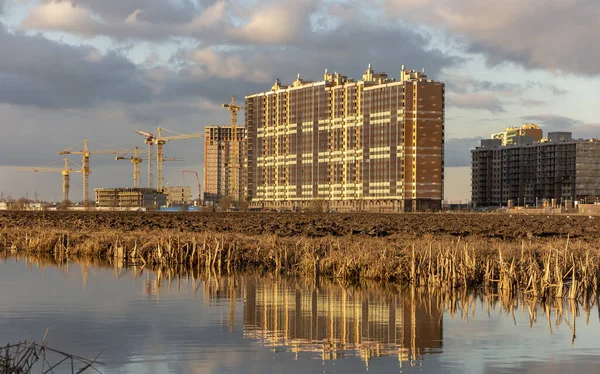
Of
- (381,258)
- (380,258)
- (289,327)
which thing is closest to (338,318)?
(289,327)

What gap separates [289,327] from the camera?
82.0 feet

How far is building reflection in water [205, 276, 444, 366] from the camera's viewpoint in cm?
2212

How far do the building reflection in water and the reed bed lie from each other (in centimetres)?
197

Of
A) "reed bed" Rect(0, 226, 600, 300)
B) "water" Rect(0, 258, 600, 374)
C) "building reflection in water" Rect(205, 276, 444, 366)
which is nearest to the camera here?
"water" Rect(0, 258, 600, 374)

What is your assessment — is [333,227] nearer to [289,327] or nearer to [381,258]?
[381,258]

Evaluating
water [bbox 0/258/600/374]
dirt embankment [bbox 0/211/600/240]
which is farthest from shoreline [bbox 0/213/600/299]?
dirt embankment [bbox 0/211/600/240]

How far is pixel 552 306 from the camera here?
95.0 feet

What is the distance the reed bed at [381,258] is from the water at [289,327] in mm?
1361

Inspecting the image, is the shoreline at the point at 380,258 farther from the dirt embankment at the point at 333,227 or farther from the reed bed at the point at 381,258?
the dirt embankment at the point at 333,227

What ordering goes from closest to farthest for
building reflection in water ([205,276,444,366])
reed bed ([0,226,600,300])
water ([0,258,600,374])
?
1. water ([0,258,600,374])
2. building reflection in water ([205,276,444,366])
3. reed bed ([0,226,600,300])

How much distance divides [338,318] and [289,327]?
228cm

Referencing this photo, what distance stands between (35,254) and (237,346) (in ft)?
103

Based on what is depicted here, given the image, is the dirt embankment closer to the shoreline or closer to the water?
the shoreline

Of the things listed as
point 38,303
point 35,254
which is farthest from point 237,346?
point 35,254
